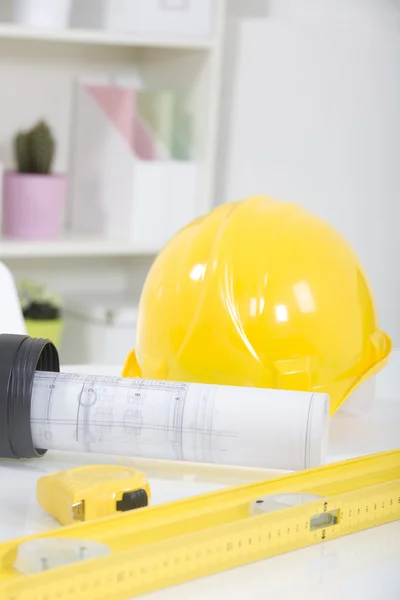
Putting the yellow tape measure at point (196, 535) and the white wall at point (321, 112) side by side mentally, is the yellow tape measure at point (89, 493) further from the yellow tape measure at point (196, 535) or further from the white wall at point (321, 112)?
the white wall at point (321, 112)

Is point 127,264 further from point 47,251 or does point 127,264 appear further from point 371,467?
point 371,467

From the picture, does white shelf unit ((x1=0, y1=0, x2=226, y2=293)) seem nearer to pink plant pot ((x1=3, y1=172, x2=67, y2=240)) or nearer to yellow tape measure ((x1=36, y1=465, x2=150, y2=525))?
pink plant pot ((x1=3, y1=172, x2=67, y2=240))

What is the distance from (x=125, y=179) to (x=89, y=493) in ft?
4.65

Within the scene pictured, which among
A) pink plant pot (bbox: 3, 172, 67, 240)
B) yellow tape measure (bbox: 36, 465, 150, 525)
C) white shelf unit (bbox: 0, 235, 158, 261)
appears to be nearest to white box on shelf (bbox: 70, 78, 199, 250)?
white shelf unit (bbox: 0, 235, 158, 261)

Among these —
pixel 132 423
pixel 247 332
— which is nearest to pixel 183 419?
pixel 132 423

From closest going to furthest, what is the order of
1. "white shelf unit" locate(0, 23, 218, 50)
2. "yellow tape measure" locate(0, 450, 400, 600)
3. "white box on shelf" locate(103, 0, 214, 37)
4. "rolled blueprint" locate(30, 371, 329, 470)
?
"yellow tape measure" locate(0, 450, 400, 600) < "rolled blueprint" locate(30, 371, 329, 470) < "white shelf unit" locate(0, 23, 218, 50) < "white box on shelf" locate(103, 0, 214, 37)

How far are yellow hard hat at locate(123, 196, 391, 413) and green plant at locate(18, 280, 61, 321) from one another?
95cm

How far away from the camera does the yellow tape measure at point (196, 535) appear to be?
642mm

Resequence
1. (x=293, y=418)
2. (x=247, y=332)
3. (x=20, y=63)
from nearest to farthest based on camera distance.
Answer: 1. (x=293, y=418)
2. (x=247, y=332)
3. (x=20, y=63)

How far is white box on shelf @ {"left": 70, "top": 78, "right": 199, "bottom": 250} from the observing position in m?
2.10

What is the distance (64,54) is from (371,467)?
5.20 feet

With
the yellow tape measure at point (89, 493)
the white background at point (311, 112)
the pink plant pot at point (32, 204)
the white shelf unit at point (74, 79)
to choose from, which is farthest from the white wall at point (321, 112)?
the yellow tape measure at point (89, 493)

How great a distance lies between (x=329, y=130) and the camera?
245cm

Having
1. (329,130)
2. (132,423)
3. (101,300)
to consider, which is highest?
(329,130)
